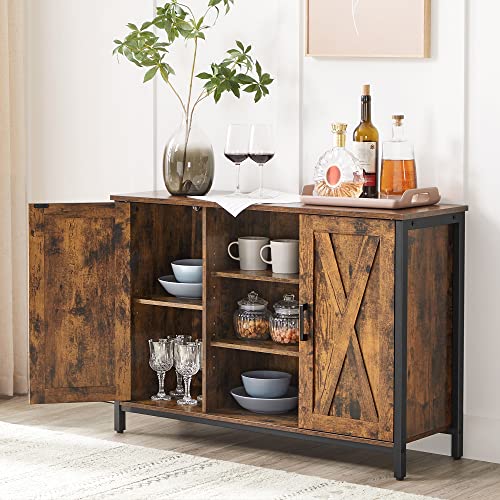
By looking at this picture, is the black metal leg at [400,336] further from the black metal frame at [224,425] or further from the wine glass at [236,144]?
the wine glass at [236,144]

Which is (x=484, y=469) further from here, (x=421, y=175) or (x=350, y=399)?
(x=421, y=175)

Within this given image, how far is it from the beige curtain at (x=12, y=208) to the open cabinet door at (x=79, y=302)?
746mm

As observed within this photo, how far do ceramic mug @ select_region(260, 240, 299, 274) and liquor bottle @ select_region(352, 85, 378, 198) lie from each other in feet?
0.96

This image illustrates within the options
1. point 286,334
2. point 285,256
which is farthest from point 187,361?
point 285,256

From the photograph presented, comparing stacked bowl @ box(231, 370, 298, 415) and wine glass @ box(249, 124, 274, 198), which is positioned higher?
wine glass @ box(249, 124, 274, 198)

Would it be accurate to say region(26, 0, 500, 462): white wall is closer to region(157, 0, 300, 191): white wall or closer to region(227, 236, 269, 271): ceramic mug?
region(157, 0, 300, 191): white wall

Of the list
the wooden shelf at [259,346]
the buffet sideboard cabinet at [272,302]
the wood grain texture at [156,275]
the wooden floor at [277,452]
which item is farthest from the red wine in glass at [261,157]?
the wooden floor at [277,452]

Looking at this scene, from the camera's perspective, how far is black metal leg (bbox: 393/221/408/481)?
11.8 ft

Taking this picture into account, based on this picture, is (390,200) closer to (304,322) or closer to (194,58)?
(304,322)

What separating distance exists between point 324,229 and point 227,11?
1.03 m

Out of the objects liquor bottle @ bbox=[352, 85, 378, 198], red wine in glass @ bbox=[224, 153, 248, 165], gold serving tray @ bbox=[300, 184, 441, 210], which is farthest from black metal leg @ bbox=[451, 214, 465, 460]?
red wine in glass @ bbox=[224, 153, 248, 165]

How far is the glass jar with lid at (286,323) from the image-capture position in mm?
3973

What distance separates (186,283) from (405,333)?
36.6 inches

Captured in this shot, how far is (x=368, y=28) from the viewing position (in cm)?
402
